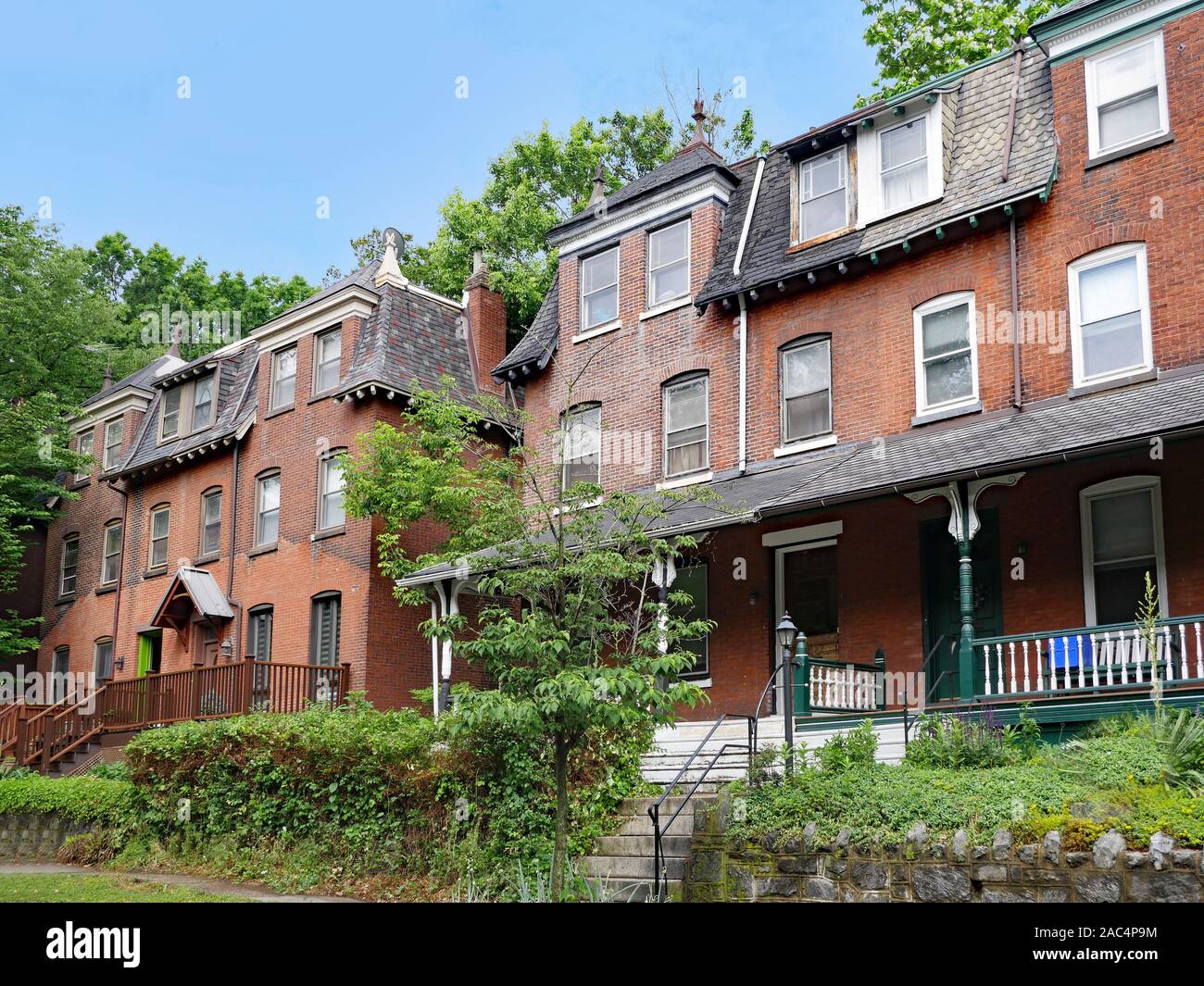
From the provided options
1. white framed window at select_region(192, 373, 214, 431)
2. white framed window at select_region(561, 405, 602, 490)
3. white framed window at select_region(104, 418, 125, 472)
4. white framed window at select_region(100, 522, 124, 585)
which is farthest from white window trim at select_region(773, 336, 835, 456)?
white framed window at select_region(104, 418, 125, 472)

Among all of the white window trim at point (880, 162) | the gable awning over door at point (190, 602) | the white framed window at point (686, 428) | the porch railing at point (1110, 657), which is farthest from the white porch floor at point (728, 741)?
the gable awning over door at point (190, 602)

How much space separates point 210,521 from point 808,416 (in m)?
15.8

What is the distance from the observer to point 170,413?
1251 inches

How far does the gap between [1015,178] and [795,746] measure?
28.3 ft

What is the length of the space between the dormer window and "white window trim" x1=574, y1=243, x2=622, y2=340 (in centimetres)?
533

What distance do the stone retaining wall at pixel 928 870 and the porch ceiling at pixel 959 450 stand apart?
4.05 metres

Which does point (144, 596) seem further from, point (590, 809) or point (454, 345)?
point (590, 809)

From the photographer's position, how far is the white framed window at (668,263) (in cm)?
2191

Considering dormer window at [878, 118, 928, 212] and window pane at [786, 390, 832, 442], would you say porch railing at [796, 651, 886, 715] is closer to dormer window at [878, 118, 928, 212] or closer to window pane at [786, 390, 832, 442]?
window pane at [786, 390, 832, 442]

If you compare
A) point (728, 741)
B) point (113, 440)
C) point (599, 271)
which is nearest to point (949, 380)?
point (728, 741)

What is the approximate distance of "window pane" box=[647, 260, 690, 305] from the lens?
859 inches

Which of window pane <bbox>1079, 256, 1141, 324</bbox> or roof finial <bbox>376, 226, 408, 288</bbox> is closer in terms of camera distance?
window pane <bbox>1079, 256, 1141, 324</bbox>

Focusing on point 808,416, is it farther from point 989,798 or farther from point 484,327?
point 484,327
